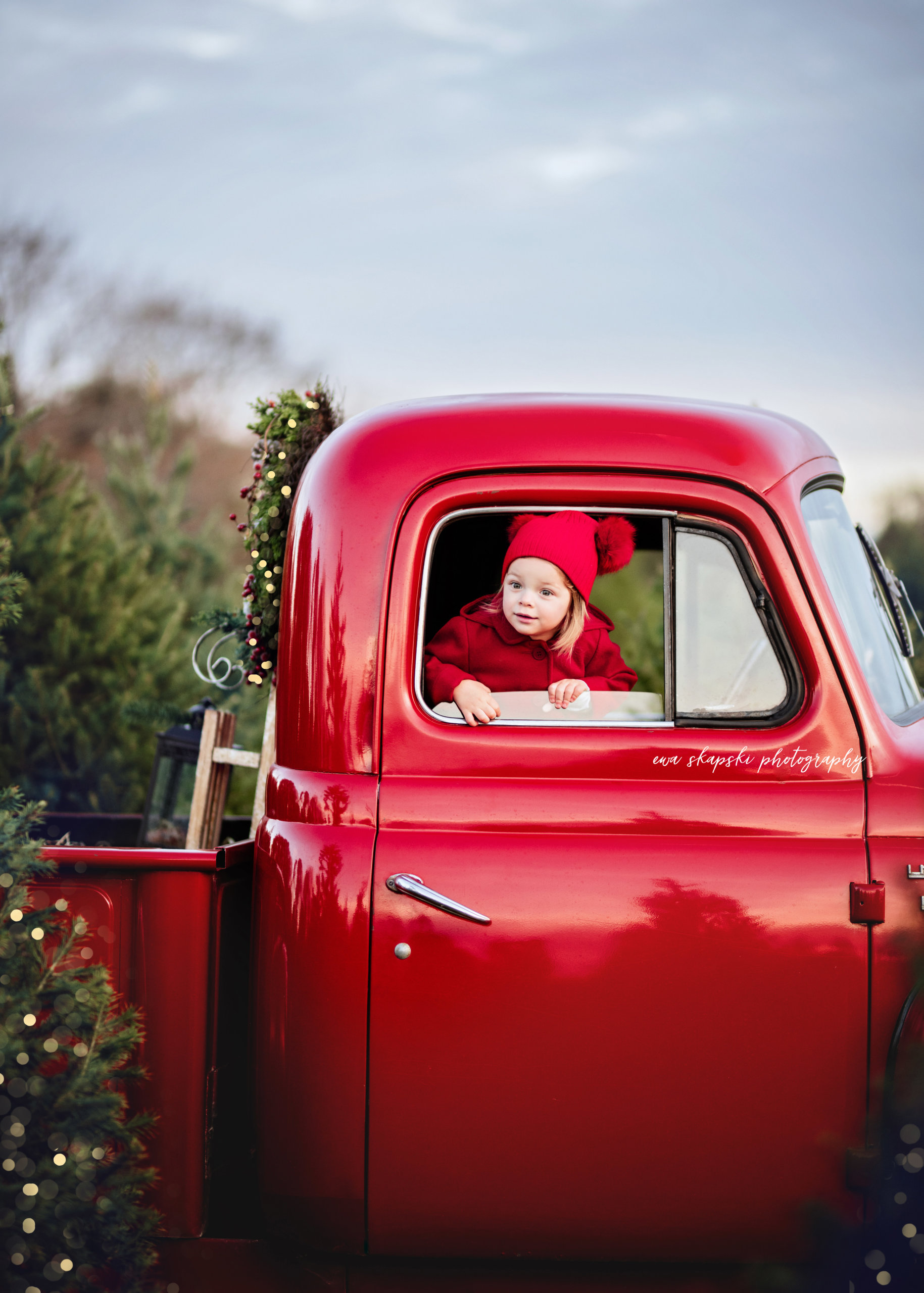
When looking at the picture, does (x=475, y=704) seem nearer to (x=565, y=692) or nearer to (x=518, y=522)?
(x=565, y=692)

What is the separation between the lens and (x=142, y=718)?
5059 mm

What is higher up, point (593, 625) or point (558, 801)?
point (593, 625)

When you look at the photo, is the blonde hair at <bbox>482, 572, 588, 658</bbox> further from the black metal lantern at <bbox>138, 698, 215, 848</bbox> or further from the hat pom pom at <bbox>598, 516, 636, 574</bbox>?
the black metal lantern at <bbox>138, 698, 215, 848</bbox>

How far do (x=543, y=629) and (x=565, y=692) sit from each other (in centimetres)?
17

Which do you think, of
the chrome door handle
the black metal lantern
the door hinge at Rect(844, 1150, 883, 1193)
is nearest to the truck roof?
the chrome door handle

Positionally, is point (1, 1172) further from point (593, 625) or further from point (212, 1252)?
point (593, 625)

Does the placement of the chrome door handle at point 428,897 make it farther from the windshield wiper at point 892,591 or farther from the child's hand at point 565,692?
the windshield wiper at point 892,591

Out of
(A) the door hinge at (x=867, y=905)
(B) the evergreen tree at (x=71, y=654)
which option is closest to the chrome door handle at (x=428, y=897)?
(A) the door hinge at (x=867, y=905)

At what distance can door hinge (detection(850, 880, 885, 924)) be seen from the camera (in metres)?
1.92

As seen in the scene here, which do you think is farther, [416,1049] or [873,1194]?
[416,1049]

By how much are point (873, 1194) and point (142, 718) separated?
4.09 metres

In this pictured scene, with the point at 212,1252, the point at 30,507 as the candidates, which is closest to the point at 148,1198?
the point at 212,1252

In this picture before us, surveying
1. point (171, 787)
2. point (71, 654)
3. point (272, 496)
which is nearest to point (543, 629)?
point (272, 496)

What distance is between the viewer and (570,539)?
7.07ft
